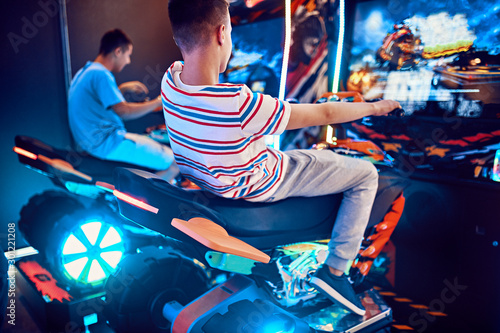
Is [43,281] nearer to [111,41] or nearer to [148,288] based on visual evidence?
[148,288]

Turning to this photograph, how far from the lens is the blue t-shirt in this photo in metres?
2.57

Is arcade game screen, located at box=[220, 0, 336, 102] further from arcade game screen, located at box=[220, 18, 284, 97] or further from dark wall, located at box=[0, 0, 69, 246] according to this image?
dark wall, located at box=[0, 0, 69, 246]

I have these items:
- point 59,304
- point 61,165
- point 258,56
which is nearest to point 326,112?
point 258,56

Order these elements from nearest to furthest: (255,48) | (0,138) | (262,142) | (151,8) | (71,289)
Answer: (262,142)
(71,289)
(255,48)
(0,138)
(151,8)

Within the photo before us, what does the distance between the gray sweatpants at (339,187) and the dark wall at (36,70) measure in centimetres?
251

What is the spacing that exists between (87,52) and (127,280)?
8.25ft

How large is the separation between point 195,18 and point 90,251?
1655 millimetres

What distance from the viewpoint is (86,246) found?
223cm

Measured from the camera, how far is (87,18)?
128 inches

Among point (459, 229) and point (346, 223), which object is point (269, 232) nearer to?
point (346, 223)

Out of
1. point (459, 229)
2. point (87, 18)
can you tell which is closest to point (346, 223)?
point (459, 229)

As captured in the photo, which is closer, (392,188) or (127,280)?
(127,280)

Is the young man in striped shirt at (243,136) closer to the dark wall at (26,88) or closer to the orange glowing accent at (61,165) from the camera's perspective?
the orange glowing accent at (61,165)

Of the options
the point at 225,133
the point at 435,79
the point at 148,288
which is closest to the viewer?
the point at 225,133
